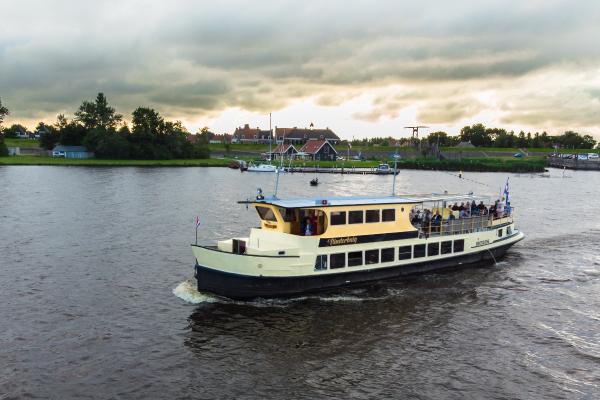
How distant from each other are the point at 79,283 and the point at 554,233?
44638 mm

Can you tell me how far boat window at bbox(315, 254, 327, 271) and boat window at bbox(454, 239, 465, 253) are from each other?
11586 millimetres

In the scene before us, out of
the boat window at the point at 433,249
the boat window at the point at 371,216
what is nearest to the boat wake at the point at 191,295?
the boat window at the point at 371,216

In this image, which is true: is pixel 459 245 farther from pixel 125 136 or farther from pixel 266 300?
pixel 125 136

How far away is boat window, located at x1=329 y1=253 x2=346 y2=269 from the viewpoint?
30578 millimetres

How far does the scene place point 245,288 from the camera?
28.5 meters

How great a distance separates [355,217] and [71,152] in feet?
525

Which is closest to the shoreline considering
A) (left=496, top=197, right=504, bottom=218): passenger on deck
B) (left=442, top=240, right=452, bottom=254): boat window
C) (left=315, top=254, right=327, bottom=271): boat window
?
(left=496, top=197, right=504, bottom=218): passenger on deck

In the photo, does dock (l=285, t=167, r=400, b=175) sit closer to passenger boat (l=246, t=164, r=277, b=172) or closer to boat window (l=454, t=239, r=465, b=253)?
passenger boat (l=246, t=164, r=277, b=172)

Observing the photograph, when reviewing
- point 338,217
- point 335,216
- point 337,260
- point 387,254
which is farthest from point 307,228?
point 387,254

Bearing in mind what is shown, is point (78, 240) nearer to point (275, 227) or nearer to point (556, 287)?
point (275, 227)

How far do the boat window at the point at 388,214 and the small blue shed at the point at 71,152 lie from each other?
6203 inches

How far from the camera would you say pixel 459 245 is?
37.5m

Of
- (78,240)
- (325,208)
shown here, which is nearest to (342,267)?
(325,208)

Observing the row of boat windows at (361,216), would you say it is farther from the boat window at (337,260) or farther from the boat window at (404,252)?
the boat window at (404,252)
